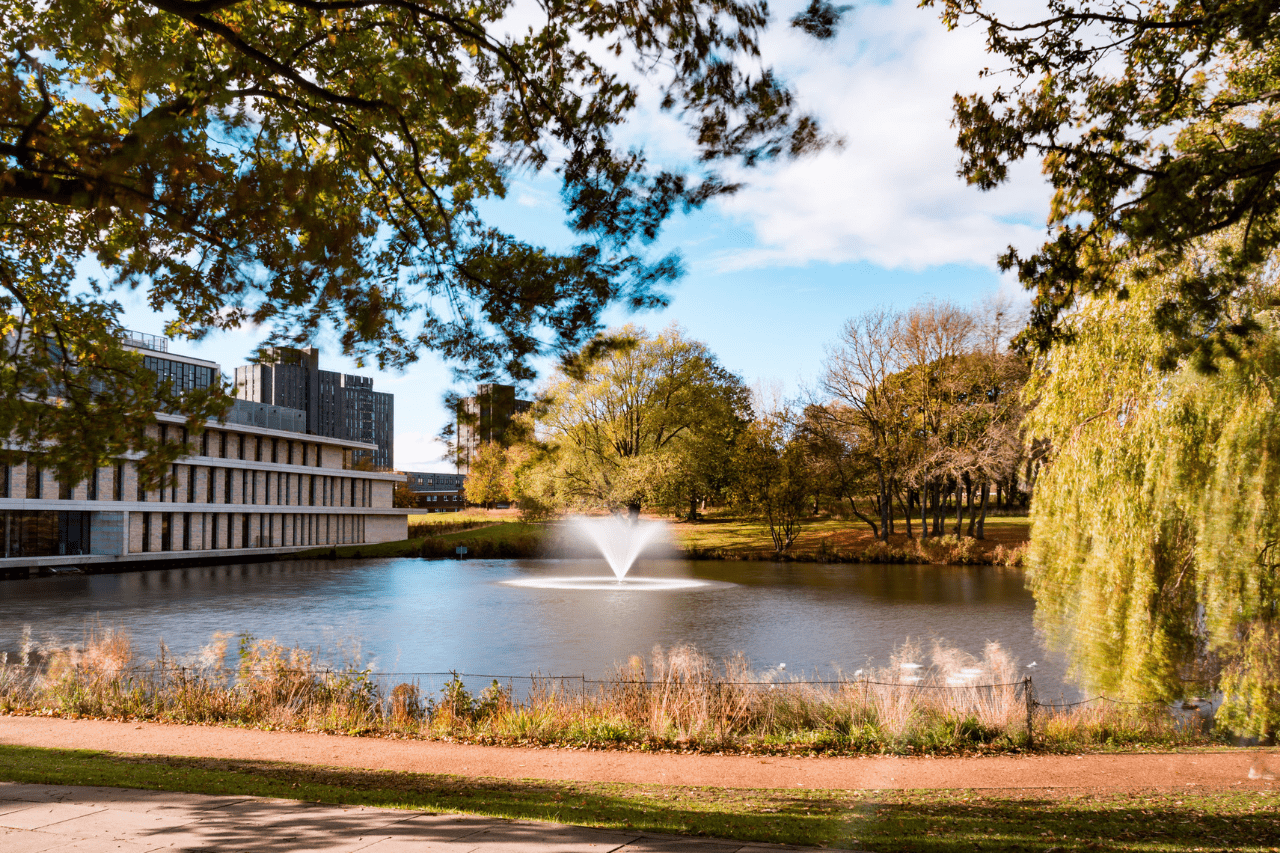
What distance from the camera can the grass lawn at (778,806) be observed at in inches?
267

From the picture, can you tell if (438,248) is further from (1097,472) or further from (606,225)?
(1097,472)

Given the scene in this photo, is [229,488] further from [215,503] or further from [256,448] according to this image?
[256,448]

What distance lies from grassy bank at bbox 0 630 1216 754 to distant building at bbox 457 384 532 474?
537 centimetres

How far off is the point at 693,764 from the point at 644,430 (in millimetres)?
42262

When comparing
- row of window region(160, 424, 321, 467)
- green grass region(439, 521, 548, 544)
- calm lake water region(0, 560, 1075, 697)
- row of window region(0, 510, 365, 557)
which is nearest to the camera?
calm lake water region(0, 560, 1075, 697)

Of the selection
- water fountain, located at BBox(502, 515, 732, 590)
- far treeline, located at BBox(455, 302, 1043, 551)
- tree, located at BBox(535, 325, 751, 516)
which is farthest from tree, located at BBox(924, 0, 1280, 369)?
tree, located at BBox(535, 325, 751, 516)

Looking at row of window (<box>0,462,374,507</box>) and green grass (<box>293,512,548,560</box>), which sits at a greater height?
row of window (<box>0,462,374,507</box>)

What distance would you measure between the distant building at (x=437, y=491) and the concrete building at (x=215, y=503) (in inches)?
1368

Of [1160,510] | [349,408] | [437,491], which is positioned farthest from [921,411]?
[349,408]

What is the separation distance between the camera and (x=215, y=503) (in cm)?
5641

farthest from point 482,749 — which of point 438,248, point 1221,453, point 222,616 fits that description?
point 222,616

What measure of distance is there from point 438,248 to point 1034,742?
1017cm

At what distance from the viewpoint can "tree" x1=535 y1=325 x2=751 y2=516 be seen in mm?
48688

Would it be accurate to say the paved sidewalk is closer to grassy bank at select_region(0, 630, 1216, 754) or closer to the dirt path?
the dirt path
